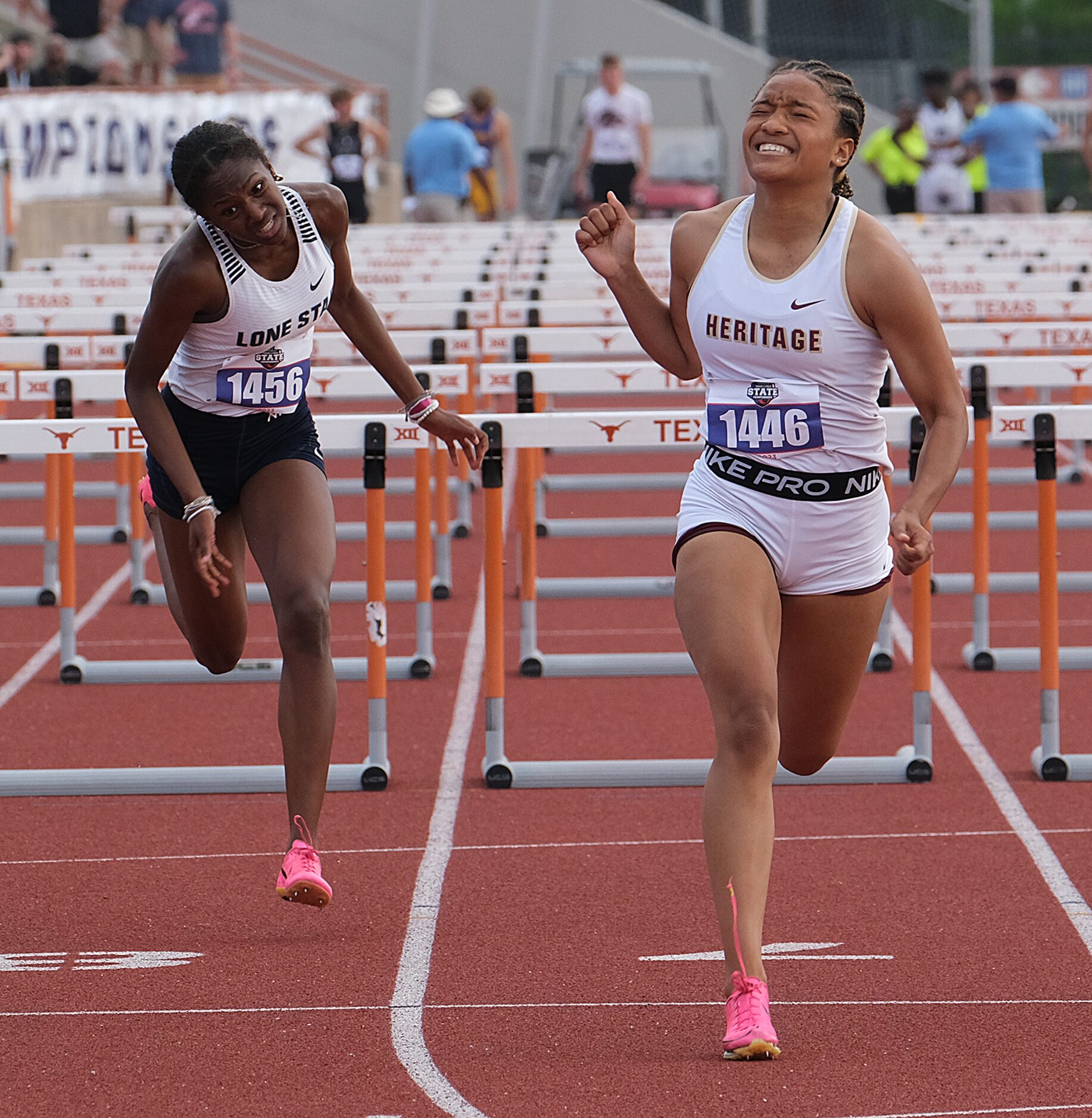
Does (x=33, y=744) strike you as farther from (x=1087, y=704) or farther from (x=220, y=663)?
(x=1087, y=704)

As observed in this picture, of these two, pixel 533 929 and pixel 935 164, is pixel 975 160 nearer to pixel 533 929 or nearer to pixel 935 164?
pixel 935 164

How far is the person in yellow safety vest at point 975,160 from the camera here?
797 inches

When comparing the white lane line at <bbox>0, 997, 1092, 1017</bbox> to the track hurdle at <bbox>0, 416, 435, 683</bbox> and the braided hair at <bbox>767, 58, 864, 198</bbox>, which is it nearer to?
the braided hair at <bbox>767, 58, 864, 198</bbox>

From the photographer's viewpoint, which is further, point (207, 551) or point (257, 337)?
point (257, 337)

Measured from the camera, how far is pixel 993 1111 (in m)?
3.58

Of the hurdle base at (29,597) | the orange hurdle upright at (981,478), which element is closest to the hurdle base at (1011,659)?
the orange hurdle upright at (981,478)

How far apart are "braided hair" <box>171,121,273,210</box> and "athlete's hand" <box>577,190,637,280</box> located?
0.76 m

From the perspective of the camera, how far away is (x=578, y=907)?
193 inches

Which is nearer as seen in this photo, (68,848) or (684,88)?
(68,848)

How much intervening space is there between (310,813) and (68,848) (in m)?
1.19

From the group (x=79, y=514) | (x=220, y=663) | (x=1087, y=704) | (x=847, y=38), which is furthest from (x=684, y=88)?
(x=220, y=663)

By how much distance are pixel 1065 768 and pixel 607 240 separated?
2.54 m

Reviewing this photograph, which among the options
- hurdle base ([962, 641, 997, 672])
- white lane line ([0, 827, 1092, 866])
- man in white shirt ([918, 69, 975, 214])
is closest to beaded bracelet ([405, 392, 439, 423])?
white lane line ([0, 827, 1092, 866])

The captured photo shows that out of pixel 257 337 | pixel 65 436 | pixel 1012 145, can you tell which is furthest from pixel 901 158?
pixel 257 337
